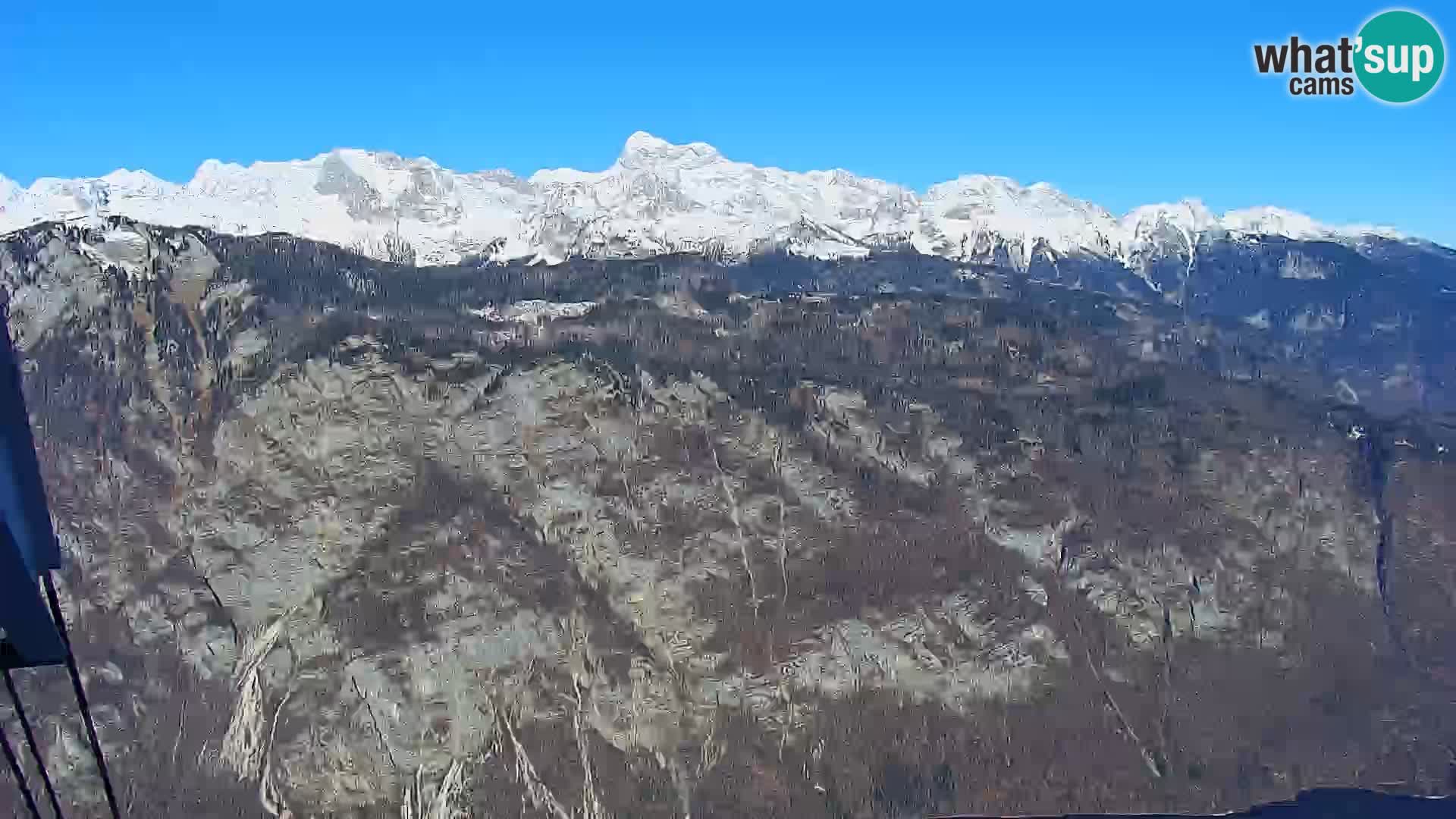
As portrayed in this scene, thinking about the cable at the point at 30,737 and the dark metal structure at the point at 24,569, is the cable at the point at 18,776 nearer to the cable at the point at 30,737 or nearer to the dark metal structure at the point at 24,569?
the dark metal structure at the point at 24,569

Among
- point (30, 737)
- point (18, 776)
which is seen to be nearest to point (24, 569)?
point (30, 737)

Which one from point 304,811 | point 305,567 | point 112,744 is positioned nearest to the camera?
point 304,811

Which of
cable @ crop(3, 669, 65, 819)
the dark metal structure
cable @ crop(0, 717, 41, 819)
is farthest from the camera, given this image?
cable @ crop(0, 717, 41, 819)

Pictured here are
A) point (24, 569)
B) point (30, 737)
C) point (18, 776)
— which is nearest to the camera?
point (24, 569)

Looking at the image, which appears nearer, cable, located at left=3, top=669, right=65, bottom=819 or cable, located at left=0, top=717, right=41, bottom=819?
cable, located at left=3, top=669, right=65, bottom=819

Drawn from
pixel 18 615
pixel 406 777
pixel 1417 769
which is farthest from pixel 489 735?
pixel 18 615

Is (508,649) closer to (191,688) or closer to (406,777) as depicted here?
(406,777)

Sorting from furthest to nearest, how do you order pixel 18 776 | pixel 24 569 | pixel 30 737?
1. pixel 18 776
2. pixel 30 737
3. pixel 24 569

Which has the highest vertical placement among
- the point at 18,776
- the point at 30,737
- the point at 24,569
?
the point at 24,569

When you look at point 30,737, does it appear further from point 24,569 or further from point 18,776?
point 24,569

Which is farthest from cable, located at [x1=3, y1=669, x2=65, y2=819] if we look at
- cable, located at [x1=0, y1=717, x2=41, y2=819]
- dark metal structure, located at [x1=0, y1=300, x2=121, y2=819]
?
cable, located at [x1=0, y1=717, x2=41, y2=819]

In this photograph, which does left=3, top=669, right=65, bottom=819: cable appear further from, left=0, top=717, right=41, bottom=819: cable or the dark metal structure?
left=0, top=717, right=41, bottom=819: cable
